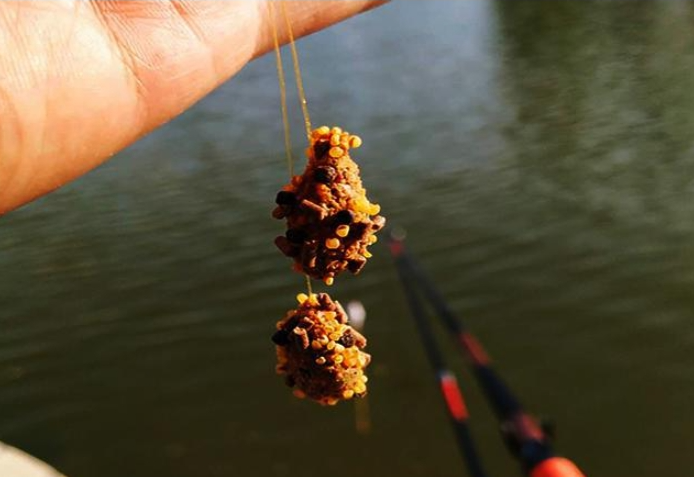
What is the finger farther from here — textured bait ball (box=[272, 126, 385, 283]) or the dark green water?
the dark green water

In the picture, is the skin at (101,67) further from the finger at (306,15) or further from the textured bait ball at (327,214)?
the textured bait ball at (327,214)

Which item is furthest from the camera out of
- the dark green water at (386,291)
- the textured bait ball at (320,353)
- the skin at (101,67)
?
the dark green water at (386,291)

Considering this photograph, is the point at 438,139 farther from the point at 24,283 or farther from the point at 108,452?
the point at 108,452

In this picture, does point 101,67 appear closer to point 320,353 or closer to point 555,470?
point 320,353

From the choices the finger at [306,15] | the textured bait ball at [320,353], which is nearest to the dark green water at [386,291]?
the textured bait ball at [320,353]

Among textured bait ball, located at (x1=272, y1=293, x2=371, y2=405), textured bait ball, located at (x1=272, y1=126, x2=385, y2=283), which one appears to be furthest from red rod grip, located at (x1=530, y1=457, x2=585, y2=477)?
textured bait ball, located at (x1=272, y1=126, x2=385, y2=283)

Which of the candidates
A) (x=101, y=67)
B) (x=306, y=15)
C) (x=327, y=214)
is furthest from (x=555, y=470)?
(x=101, y=67)
